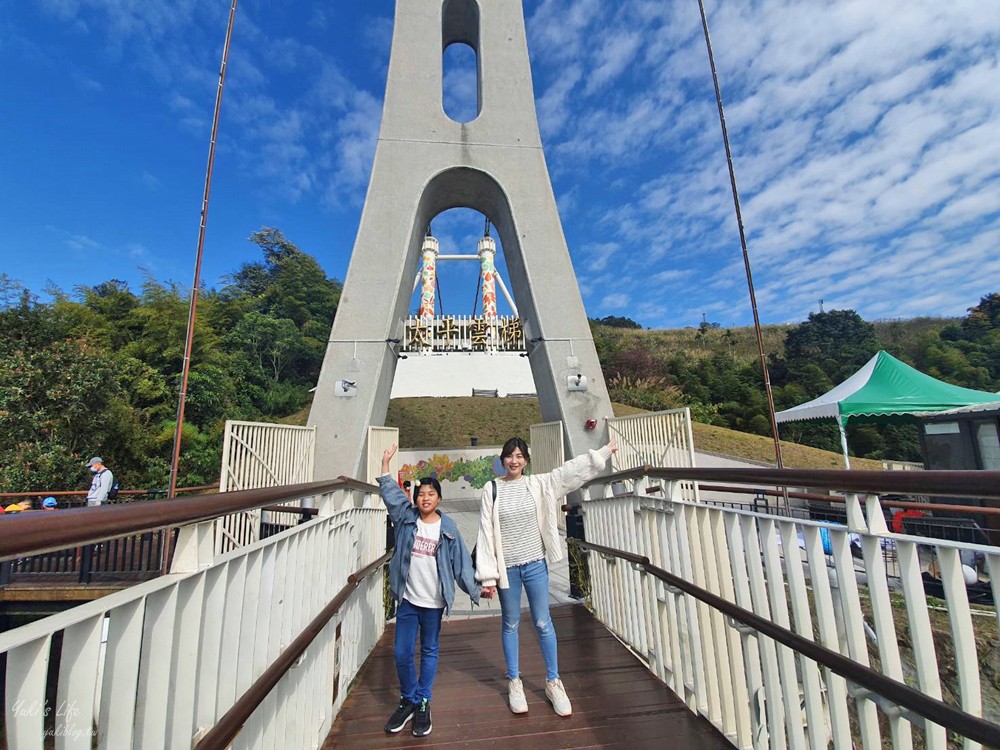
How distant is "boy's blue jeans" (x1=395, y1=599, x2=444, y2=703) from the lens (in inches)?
92.0

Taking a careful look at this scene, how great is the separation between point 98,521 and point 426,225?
8.00 metres

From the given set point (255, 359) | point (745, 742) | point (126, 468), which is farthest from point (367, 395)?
point (255, 359)

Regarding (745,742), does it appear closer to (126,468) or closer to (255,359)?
(126,468)

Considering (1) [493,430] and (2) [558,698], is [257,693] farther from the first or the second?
(1) [493,430]

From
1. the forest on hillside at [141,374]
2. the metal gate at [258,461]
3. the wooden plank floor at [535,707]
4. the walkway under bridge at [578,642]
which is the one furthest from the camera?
the forest on hillside at [141,374]

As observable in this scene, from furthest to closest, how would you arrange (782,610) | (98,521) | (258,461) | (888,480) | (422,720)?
(258,461), (422,720), (782,610), (888,480), (98,521)

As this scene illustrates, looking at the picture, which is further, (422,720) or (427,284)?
(427,284)

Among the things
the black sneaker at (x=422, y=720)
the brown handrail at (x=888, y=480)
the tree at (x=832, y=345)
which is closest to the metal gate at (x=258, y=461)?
the black sneaker at (x=422, y=720)

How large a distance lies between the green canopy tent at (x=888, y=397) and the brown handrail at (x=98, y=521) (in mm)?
10509

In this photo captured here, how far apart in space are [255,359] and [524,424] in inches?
828

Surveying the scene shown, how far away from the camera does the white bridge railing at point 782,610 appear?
3.79 feet

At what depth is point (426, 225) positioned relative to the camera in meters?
8.23

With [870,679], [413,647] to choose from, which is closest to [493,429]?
[413,647]

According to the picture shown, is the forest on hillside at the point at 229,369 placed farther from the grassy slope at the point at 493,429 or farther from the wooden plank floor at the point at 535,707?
the wooden plank floor at the point at 535,707
